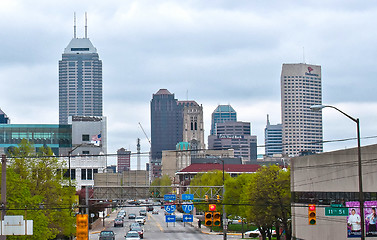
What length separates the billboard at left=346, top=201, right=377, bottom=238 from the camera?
195 ft

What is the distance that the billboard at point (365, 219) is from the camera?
59556 mm

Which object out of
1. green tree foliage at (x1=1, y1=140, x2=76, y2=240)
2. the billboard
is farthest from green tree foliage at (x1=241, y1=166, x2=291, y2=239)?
green tree foliage at (x1=1, y1=140, x2=76, y2=240)

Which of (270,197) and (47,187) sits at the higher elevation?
(47,187)

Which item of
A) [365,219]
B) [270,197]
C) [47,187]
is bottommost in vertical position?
[365,219]

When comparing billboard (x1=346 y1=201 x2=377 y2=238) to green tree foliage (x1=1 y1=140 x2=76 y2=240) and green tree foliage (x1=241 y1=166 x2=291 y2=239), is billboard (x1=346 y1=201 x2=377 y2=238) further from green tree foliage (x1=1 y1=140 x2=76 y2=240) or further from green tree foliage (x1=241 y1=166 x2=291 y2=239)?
green tree foliage (x1=1 y1=140 x2=76 y2=240)

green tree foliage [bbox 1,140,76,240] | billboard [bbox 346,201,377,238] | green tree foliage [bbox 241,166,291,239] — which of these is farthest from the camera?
green tree foliage [bbox 241,166,291,239]

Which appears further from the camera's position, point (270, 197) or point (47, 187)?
point (270, 197)

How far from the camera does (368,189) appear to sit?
59.9 m

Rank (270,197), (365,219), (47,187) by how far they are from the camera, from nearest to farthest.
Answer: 1. (365,219)
2. (47,187)
3. (270,197)

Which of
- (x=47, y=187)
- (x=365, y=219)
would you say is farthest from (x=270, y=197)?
(x=47, y=187)

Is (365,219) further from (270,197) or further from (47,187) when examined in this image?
(47,187)

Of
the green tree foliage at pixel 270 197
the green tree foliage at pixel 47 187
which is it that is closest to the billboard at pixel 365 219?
the green tree foliage at pixel 270 197

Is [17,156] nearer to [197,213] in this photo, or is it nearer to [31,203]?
[31,203]

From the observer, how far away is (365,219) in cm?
6066
